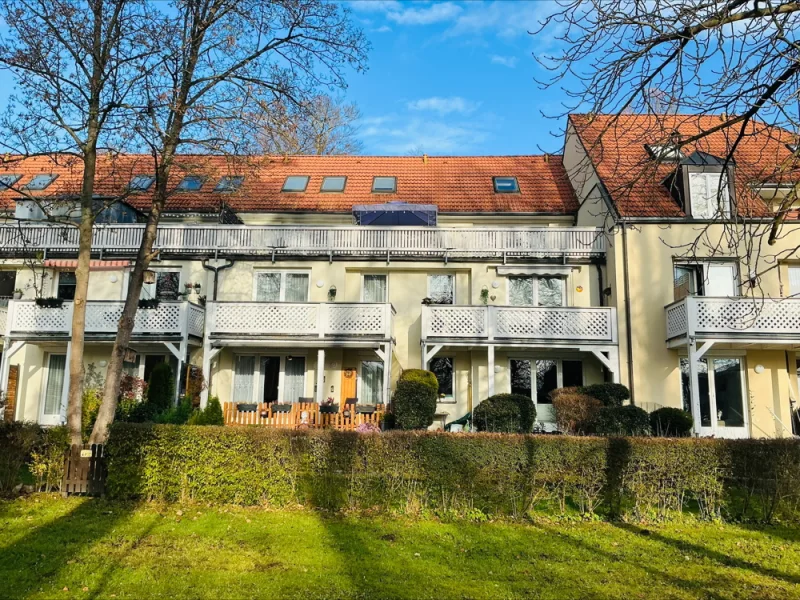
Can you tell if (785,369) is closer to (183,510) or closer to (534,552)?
(534,552)

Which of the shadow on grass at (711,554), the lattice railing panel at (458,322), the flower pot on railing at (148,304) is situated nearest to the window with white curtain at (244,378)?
the flower pot on railing at (148,304)

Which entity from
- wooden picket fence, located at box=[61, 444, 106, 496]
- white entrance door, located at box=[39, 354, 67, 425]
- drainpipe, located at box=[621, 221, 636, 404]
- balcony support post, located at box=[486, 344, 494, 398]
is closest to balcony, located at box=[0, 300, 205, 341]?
white entrance door, located at box=[39, 354, 67, 425]

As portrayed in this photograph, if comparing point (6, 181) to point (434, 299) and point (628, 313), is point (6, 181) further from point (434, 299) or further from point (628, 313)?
point (628, 313)

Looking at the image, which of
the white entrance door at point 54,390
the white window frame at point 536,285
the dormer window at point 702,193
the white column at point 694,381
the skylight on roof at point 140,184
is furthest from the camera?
the white window frame at point 536,285

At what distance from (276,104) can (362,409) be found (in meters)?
7.74

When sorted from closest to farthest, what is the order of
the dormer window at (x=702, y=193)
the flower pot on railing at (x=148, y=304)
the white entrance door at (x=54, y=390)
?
the flower pot on railing at (x=148, y=304)
the dormer window at (x=702, y=193)
the white entrance door at (x=54, y=390)

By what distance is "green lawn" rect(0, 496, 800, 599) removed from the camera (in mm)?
5859

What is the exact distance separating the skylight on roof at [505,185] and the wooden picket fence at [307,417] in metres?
9.76

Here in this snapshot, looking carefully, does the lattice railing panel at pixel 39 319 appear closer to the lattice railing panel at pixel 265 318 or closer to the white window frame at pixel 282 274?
the lattice railing panel at pixel 265 318

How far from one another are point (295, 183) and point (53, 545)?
665 inches

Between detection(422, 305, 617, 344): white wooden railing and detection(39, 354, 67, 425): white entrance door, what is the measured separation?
36.5 ft

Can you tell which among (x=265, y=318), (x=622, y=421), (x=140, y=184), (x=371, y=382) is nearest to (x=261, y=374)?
(x=265, y=318)

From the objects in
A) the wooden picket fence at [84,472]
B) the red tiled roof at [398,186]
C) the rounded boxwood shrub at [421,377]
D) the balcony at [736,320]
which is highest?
the red tiled roof at [398,186]

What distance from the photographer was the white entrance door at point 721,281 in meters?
17.2
